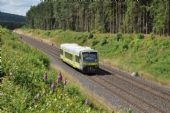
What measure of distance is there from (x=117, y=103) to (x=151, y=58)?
1926cm

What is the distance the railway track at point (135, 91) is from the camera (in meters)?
31.2

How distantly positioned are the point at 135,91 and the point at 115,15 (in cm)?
6594

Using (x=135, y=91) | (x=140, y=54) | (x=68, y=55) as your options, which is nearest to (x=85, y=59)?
(x=68, y=55)

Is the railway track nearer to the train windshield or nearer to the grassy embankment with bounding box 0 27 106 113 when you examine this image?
the train windshield

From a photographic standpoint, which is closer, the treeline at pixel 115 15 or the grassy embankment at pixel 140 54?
the grassy embankment at pixel 140 54

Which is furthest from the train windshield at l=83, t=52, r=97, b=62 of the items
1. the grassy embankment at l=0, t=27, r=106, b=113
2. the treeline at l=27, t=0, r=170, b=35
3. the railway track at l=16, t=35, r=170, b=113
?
the grassy embankment at l=0, t=27, r=106, b=113

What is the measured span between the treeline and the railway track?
2638 centimetres

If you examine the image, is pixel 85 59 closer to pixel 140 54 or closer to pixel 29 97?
pixel 140 54

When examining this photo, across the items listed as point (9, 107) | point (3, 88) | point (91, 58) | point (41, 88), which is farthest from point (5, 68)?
point (91, 58)

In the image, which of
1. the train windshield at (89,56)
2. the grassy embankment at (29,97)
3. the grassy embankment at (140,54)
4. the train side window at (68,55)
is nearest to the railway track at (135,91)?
the grassy embankment at (140,54)

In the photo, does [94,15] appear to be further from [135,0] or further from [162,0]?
[162,0]

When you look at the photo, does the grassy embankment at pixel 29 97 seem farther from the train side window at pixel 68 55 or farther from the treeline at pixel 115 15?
the treeline at pixel 115 15

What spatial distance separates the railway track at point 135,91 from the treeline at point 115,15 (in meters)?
26.4

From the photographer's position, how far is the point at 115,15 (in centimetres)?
10200
